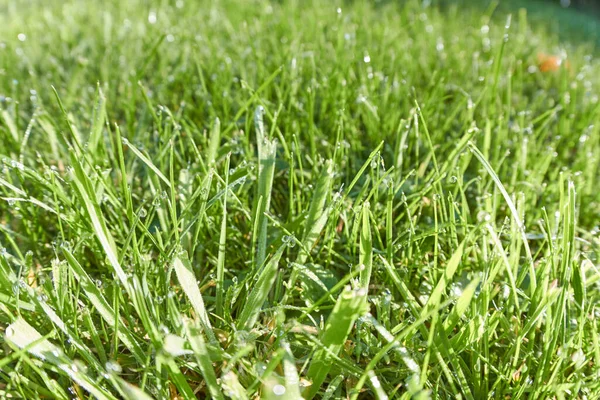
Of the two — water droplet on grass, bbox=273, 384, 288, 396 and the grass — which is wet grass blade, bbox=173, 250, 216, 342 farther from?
water droplet on grass, bbox=273, 384, 288, 396

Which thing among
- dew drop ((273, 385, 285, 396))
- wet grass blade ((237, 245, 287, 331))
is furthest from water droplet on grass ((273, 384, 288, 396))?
wet grass blade ((237, 245, 287, 331))

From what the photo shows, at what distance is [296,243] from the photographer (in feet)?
3.90

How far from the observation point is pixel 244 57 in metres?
2.09

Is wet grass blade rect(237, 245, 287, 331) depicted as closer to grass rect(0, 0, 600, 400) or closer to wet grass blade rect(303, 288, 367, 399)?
grass rect(0, 0, 600, 400)

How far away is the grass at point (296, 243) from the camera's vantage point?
3.00 feet

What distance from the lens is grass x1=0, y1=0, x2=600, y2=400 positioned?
3.00 ft

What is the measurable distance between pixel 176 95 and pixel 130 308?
980mm

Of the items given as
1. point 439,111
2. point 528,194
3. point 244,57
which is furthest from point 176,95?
point 528,194

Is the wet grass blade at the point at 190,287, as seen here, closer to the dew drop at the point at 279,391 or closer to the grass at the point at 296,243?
the grass at the point at 296,243

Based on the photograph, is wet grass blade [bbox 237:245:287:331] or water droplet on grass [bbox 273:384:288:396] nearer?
water droplet on grass [bbox 273:384:288:396]

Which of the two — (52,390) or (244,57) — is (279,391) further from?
(244,57)

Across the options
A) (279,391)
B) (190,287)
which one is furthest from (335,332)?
(190,287)

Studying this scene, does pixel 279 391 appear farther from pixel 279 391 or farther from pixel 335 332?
pixel 335 332

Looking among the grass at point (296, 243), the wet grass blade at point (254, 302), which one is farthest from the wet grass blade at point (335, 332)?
the wet grass blade at point (254, 302)
